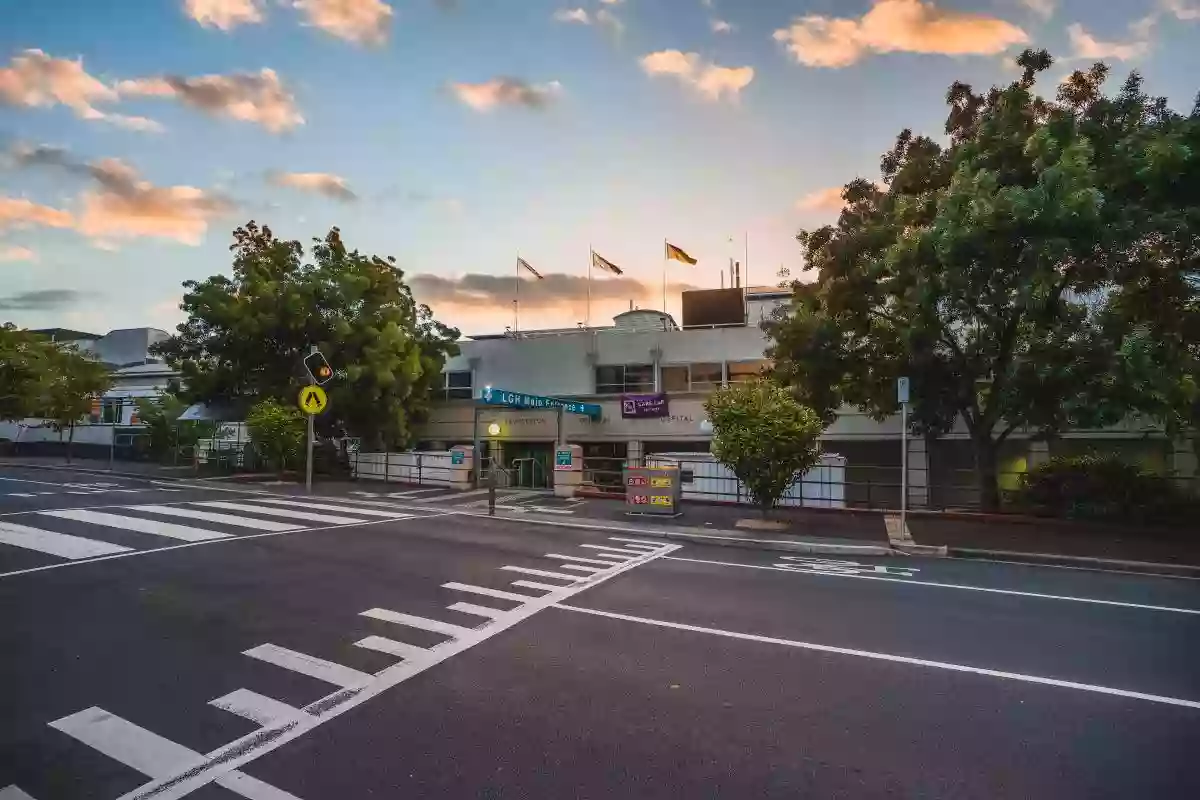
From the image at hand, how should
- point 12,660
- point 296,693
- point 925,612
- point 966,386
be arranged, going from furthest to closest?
point 966,386
point 925,612
point 12,660
point 296,693

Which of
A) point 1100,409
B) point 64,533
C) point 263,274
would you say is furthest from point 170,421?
point 1100,409

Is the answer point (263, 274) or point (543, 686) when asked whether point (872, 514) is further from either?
point (263, 274)

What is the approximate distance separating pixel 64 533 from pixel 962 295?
17.6 m

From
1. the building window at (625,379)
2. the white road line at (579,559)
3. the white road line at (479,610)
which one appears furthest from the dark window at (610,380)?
the white road line at (479,610)

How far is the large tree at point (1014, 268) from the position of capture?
12.7 metres

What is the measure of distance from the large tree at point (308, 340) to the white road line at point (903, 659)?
22.0m

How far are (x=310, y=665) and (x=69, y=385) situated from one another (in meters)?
43.9

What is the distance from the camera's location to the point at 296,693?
5.04m

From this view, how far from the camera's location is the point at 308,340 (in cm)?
2917

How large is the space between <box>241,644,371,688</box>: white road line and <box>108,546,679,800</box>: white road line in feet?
0.56

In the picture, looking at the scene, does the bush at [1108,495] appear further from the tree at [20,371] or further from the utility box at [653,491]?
the tree at [20,371]

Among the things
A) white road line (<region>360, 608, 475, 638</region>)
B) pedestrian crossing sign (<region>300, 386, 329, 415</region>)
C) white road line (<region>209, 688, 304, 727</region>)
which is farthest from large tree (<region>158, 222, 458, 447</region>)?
white road line (<region>209, 688, 304, 727</region>)

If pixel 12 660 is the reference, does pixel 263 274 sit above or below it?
above

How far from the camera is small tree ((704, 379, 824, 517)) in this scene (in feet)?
47.3
